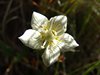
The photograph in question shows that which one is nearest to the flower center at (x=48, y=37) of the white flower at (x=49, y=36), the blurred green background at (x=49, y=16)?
the white flower at (x=49, y=36)

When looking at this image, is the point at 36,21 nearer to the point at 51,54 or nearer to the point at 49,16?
the point at 51,54

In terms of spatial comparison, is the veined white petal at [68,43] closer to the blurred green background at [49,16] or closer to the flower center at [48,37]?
the flower center at [48,37]

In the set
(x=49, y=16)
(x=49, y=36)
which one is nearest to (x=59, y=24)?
(x=49, y=36)

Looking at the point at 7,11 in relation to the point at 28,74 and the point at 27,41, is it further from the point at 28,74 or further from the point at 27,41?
the point at 27,41

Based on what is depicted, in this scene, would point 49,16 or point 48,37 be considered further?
point 49,16

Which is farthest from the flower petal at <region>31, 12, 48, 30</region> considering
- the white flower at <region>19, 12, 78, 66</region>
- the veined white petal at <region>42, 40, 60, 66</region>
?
the veined white petal at <region>42, 40, 60, 66</region>
